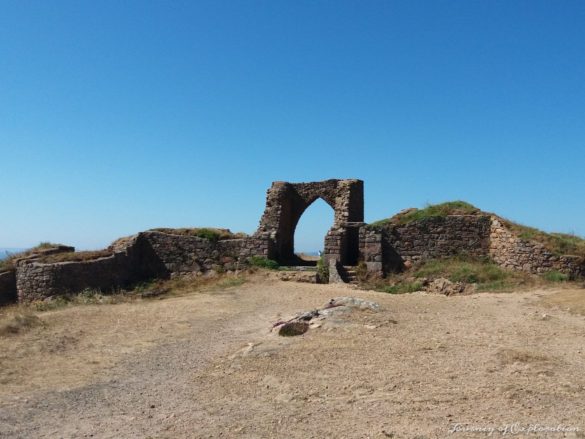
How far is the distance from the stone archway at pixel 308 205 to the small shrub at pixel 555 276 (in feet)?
22.8

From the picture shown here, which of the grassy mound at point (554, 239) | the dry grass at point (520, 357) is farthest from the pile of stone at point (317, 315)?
the grassy mound at point (554, 239)

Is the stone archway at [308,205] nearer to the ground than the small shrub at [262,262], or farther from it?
farther from it

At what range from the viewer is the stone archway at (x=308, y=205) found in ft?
66.5

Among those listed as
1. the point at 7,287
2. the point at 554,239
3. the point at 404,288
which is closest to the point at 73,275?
the point at 7,287

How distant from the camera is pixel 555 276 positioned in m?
15.4

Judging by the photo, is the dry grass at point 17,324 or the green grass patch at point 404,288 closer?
the dry grass at point 17,324

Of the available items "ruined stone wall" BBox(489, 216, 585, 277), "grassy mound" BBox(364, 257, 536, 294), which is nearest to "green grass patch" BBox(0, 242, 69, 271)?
"grassy mound" BBox(364, 257, 536, 294)

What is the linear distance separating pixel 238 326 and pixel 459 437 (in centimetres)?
714

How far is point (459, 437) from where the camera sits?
5031 millimetres

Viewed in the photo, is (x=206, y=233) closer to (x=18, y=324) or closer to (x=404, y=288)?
(x=404, y=288)

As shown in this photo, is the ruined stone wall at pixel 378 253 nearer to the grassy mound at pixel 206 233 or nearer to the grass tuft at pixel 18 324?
the grassy mound at pixel 206 233

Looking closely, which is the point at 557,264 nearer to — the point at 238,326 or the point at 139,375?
the point at 238,326

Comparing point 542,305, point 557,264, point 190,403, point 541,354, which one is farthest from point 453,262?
point 190,403

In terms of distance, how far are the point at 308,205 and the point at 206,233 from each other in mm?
5235
